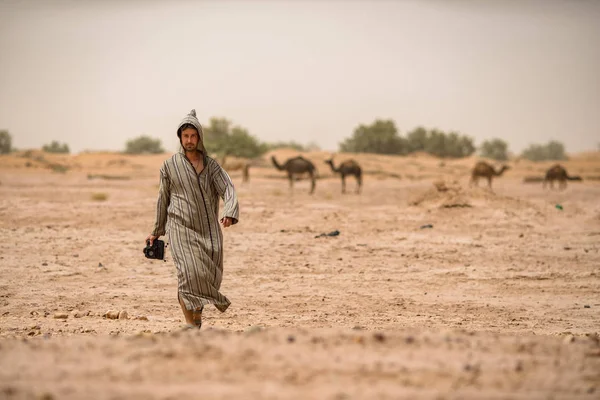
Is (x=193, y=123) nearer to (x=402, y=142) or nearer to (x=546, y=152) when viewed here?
(x=402, y=142)

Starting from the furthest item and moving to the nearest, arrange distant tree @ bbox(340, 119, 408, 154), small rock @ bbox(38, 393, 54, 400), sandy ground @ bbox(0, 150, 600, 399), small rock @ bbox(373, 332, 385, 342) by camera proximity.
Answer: distant tree @ bbox(340, 119, 408, 154) < small rock @ bbox(373, 332, 385, 342) < sandy ground @ bbox(0, 150, 600, 399) < small rock @ bbox(38, 393, 54, 400)

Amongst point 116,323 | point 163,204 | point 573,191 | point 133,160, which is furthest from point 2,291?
point 133,160

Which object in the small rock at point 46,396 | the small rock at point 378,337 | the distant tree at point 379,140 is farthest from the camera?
the distant tree at point 379,140

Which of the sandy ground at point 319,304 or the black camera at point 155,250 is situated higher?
the black camera at point 155,250

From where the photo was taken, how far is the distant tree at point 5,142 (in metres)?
64.5

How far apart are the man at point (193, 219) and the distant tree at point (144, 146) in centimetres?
6791

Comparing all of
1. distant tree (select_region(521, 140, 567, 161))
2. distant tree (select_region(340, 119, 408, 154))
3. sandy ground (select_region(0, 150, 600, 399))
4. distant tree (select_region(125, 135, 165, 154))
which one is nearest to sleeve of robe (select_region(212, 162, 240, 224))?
sandy ground (select_region(0, 150, 600, 399))

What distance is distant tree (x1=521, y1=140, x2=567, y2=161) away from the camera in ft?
259

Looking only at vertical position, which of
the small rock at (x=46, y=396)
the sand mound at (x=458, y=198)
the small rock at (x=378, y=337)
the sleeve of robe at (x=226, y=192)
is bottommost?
the small rock at (x=46, y=396)

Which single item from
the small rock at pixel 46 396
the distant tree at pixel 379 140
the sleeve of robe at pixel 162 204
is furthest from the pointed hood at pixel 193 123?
the distant tree at pixel 379 140

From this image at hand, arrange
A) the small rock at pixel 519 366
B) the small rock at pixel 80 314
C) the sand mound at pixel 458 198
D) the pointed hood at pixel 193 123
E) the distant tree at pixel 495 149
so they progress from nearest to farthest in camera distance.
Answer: the small rock at pixel 519 366 < the pointed hood at pixel 193 123 < the small rock at pixel 80 314 < the sand mound at pixel 458 198 < the distant tree at pixel 495 149

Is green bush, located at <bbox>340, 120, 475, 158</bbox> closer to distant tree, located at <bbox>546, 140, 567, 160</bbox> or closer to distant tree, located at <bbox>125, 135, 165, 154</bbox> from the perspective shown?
distant tree, located at <bbox>546, 140, 567, 160</bbox>

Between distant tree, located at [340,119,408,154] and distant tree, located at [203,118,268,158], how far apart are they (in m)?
15.7

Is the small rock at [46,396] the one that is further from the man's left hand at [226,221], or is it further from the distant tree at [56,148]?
the distant tree at [56,148]
